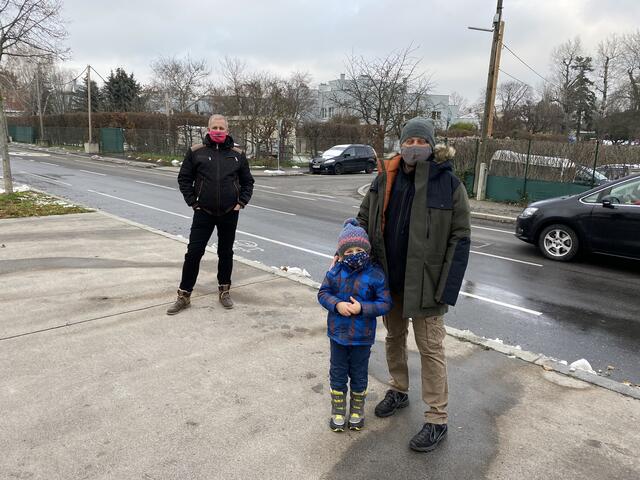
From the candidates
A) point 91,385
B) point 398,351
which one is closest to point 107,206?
point 91,385

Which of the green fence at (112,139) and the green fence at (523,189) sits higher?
the green fence at (112,139)

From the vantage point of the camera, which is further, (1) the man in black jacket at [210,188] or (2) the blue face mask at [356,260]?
(1) the man in black jacket at [210,188]

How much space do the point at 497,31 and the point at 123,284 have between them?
14.9m

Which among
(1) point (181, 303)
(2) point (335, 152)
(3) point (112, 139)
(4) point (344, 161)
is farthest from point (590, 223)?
(3) point (112, 139)

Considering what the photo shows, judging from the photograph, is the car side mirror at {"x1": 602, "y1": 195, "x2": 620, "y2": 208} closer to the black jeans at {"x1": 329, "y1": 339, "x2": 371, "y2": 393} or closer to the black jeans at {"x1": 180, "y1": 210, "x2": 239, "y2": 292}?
the black jeans at {"x1": 180, "y1": 210, "x2": 239, "y2": 292}

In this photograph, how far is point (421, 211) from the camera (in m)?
2.74

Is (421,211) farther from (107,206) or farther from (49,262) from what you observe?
(107,206)

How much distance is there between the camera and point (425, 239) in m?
2.74

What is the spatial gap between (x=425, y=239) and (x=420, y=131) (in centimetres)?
62

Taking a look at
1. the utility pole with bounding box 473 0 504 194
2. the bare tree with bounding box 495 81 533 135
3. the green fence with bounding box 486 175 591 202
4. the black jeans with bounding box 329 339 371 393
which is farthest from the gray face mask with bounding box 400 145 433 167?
the bare tree with bounding box 495 81 533 135

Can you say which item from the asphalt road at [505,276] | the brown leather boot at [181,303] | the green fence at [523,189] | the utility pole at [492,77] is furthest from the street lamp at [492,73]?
the brown leather boot at [181,303]

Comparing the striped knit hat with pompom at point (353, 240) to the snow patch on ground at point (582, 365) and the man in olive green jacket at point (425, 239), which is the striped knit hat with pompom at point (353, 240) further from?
the snow patch on ground at point (582, 365)

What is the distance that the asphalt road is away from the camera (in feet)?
16.1

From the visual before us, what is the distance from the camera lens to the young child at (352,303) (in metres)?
2.76
